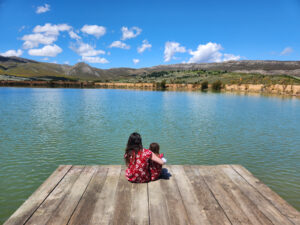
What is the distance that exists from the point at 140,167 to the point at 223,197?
229 centimetres

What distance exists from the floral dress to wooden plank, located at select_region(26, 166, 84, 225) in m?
1.71

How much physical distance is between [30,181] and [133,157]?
5073 millimetres

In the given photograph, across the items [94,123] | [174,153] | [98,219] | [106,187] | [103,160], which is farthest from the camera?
[94,123]

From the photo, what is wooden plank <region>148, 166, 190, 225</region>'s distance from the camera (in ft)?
13.4

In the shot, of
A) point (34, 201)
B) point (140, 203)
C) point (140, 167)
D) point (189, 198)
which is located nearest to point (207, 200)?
point (189, 198)

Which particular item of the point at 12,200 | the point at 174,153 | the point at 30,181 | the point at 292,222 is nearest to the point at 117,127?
the point at 174,153

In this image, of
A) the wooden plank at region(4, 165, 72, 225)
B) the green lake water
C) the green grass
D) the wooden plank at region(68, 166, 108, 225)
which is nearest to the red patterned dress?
the wooden plank at region(68, 166, 108, 225)

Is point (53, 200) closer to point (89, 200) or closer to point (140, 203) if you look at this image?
point (89, 200)

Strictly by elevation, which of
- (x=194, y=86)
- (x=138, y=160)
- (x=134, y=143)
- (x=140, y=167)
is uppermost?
(x=194, y=86)

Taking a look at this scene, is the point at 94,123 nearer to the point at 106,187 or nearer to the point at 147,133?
the point at 147,133

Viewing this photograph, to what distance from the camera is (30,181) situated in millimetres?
7887

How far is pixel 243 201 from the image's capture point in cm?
486

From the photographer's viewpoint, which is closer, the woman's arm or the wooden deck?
the wooden deck

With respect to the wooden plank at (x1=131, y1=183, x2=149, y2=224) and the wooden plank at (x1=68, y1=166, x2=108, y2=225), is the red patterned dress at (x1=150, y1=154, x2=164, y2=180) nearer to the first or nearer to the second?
the wooden plank at (x1=131, y1=183, x2=149, y2=224)
